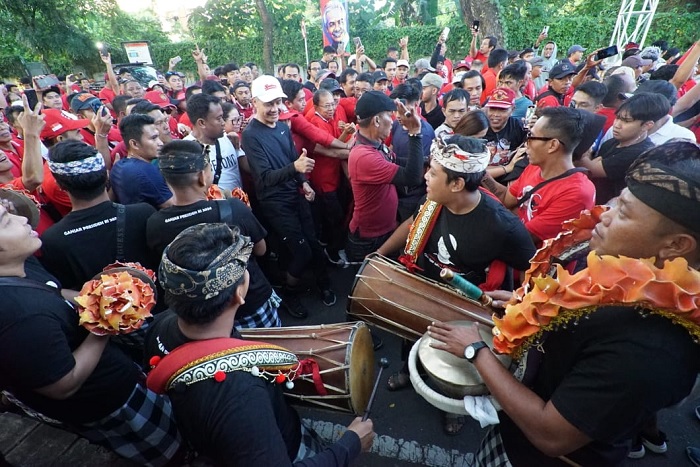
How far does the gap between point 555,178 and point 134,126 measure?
374 cm

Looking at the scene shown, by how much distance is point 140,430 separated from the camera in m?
2.22

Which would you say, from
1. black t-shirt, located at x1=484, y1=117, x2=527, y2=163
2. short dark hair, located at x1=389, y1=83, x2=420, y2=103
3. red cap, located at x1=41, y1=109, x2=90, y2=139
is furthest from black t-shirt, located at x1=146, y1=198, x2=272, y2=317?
black t-shirt, located at x1=484, y1=117, x2=527, y2=163

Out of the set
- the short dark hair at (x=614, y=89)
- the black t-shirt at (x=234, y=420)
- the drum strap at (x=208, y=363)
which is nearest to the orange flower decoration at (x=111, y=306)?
the drum strap at (x=208, y=363)

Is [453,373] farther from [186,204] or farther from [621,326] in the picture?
[186,204]

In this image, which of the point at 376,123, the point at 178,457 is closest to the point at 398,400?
the point at 178,457

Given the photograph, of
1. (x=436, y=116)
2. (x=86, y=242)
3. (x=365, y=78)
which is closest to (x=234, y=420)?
(x=86, y=242)

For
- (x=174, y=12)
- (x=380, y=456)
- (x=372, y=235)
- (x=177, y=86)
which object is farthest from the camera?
(x=174, y=12)

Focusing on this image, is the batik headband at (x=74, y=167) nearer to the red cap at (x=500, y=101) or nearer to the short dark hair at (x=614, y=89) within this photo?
the red cap at (x=500, y=101)

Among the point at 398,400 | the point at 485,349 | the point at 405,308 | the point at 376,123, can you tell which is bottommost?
the point at 398,400

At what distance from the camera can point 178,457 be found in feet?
8.10

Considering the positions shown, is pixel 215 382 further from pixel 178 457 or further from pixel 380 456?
pixel 380 456

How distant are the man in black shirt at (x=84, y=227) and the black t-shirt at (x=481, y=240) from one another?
2238mm

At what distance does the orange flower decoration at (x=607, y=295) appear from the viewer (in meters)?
1.11

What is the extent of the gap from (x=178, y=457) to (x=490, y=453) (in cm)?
204
